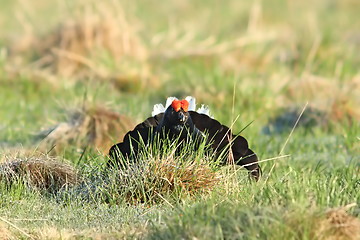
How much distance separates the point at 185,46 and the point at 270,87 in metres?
2.40

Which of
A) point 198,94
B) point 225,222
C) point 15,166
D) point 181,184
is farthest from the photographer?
point 198,94

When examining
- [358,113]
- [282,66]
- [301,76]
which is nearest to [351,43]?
[282,66]

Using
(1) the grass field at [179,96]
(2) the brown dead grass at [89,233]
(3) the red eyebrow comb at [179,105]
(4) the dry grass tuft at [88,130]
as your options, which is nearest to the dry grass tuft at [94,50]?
(1) the grass field at [179,96]

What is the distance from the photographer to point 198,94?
9.12 meters

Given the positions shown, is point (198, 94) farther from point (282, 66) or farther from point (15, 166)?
point (15, 166)

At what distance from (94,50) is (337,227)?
707 centimetres

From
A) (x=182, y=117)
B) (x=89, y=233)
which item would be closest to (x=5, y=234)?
(x=89, y=233)

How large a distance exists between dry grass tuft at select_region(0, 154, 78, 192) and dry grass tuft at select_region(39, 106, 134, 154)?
52.3 inches

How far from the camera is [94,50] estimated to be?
10641 millimetres

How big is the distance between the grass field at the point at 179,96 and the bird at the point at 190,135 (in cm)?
13

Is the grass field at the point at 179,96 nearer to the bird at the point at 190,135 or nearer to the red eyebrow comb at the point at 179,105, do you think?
the bird at the point at 190,135

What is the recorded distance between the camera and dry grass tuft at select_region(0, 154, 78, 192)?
5.38 metres

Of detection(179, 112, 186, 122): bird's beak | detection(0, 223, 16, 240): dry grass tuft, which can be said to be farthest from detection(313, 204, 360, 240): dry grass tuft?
detection(0, 223, 16, 240): dry grass tuft

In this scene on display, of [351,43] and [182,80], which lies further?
[351,43]
